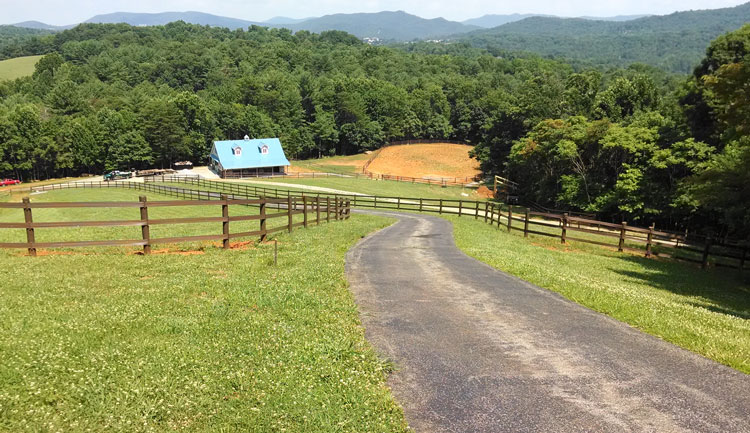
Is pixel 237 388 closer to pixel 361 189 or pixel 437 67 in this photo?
pixel 361 189

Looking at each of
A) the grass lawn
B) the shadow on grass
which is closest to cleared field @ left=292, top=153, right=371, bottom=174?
the grass lawn

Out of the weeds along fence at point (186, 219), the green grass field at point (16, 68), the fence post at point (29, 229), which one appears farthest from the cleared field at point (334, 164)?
the green grass field at point (16, 68)

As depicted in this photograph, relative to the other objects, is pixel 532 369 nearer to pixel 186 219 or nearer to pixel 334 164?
pixel 186 219

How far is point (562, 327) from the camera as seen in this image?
27.1 ft

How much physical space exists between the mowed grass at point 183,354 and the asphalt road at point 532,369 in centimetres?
58

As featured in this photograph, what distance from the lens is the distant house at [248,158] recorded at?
78.4 meters

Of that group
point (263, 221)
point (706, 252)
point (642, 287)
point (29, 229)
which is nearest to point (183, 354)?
point (29, 229)

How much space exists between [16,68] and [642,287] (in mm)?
231961

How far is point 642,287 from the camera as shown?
14.0 m

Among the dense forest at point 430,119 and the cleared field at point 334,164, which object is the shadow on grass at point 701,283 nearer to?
the dense forest at point 430,119

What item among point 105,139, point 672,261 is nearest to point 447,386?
point 672,261

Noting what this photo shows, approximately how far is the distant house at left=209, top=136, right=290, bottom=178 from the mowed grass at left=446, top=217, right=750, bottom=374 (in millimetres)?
59898

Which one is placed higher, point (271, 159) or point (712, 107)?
point (712, 107)

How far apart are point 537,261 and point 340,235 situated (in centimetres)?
768
